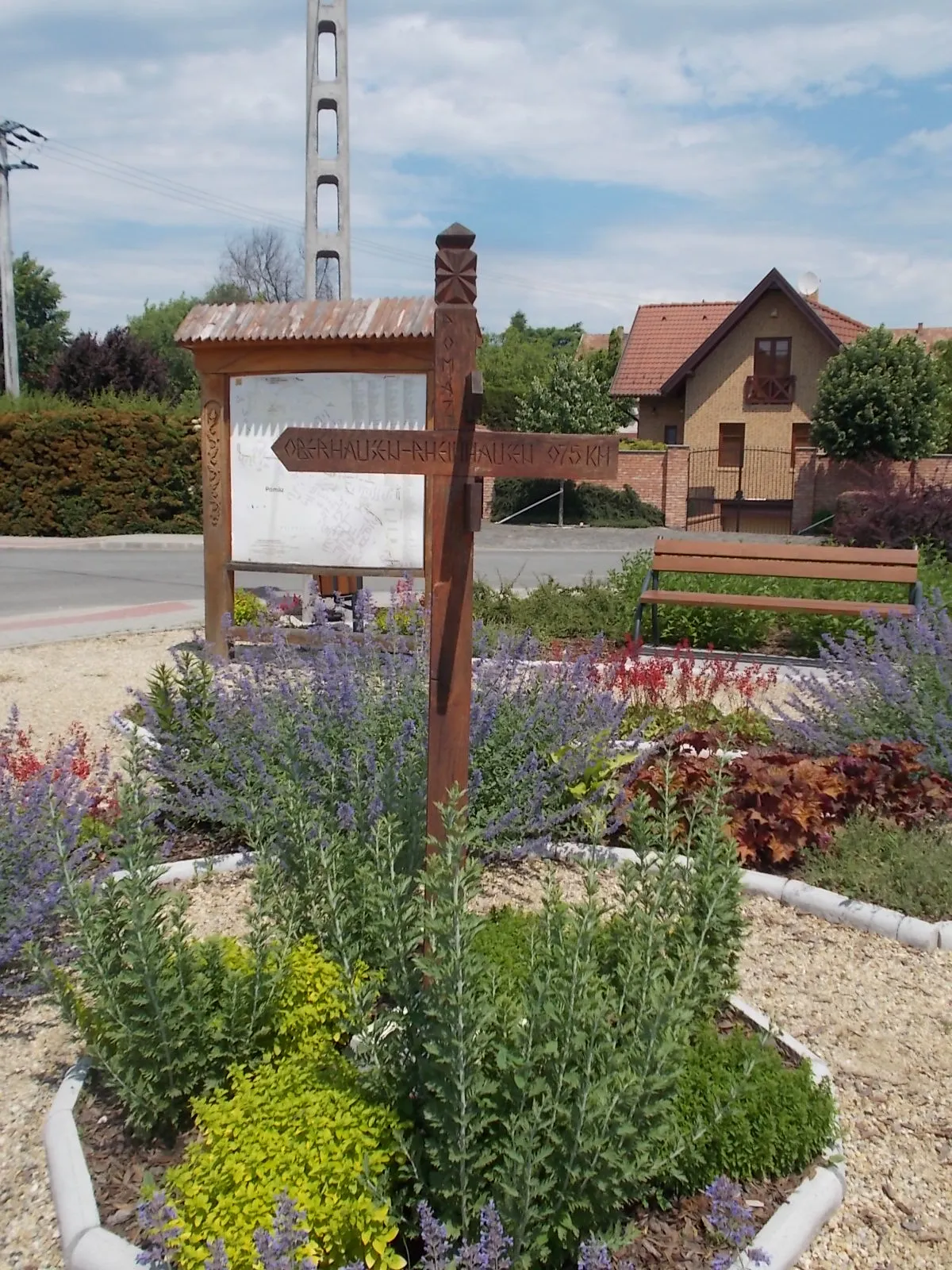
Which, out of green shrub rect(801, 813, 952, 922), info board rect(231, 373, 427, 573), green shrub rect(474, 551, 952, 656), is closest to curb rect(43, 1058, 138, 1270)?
green shrub rect(801, 813, 952, 922)

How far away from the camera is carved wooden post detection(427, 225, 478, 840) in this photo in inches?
108

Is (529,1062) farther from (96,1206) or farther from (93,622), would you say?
(93,622)

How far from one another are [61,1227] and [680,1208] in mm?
1309

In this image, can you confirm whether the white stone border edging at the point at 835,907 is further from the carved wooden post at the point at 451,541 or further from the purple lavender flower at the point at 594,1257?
the purple lavender flower at the point at 594,1257

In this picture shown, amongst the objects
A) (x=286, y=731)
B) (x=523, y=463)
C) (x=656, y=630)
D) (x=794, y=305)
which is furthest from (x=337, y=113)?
(x=794, y=305)

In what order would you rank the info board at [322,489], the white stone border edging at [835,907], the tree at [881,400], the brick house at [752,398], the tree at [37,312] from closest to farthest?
the white stone border edging at [835,907]
the info board at [322,489]
the tree at [881,400]
the brick house at [752,398]
the tree at [37,312]

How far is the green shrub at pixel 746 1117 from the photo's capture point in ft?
7.91

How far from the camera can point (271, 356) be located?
784cm

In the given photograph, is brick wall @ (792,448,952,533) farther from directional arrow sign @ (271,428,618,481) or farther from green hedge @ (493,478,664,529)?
directional arrow sign @ (271,428,618,481)

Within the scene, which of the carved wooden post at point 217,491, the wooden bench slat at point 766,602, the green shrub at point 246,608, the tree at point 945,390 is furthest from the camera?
the tree at point 945,390

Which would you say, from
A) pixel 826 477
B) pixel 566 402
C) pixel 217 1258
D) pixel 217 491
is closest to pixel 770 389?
pixel 826 477

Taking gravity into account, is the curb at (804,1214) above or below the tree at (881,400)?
below

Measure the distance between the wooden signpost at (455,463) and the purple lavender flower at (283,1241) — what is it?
3.13ft

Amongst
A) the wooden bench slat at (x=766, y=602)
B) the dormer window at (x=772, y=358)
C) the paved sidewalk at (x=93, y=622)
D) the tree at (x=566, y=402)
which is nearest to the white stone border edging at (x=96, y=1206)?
the wooden bench slat at (x=766, y=602)
